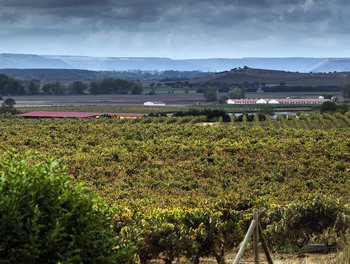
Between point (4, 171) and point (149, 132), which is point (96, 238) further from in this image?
point (149, 132)

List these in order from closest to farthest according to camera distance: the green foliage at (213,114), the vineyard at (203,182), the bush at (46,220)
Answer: the bush at (46,220), the vineyard at (203,182), the green foliage at (213,114)

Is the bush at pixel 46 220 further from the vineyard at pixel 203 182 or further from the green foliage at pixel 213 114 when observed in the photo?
the green foliage at pixel 213 114

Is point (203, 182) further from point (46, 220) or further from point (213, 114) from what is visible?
point (213, 114)

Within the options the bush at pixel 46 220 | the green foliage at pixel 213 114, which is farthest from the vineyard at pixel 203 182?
the green foliage at pixel 213 114

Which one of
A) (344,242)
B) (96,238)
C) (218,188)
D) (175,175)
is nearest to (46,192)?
(96,238)

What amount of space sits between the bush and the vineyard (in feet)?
3.28

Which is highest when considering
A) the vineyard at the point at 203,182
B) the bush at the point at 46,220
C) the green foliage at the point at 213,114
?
the bush at the point at 46,220

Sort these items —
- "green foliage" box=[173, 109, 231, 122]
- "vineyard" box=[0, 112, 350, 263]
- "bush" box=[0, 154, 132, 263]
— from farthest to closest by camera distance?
1. "green foliage" box=[173, 109, 231, 122]
2. "vineyard" box=[0, 112, 350, 263]
3. "bush" box=[0, 154, 132, 263]

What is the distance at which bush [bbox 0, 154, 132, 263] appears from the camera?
7668mm

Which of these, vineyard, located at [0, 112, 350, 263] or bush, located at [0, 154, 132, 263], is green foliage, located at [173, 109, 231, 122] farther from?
bush, located at [0, 154, 132, 263]

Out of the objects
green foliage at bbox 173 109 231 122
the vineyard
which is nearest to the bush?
the vineyard

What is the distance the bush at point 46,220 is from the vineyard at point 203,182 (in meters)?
1.00

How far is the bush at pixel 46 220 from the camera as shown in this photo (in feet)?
25.2

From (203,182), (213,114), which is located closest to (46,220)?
(203,182)
